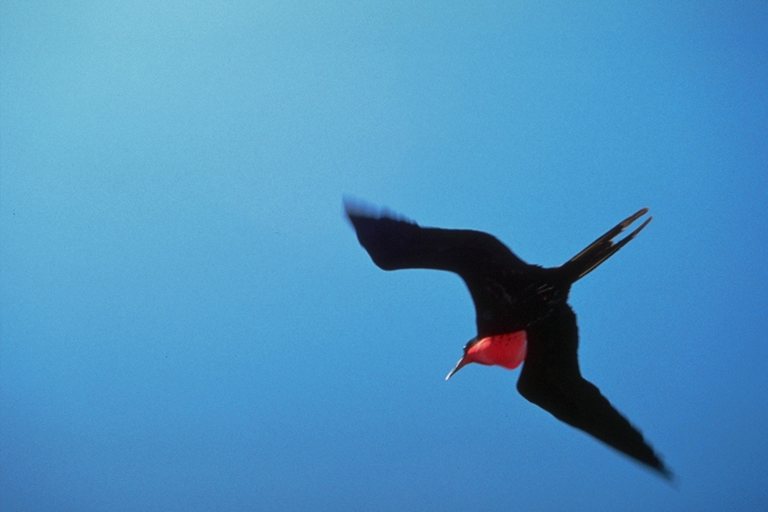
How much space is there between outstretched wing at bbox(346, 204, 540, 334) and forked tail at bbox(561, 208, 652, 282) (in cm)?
18

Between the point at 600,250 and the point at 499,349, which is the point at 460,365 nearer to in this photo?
the point at 499,349

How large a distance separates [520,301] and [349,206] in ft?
3.18

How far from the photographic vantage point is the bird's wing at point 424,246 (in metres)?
2.12

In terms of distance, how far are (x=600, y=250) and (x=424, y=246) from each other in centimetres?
71

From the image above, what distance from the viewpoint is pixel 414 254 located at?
2264mm

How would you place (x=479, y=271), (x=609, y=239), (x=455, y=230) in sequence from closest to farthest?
(x=609, y=239)
(x=455, y=230)
(x=479, y=271)

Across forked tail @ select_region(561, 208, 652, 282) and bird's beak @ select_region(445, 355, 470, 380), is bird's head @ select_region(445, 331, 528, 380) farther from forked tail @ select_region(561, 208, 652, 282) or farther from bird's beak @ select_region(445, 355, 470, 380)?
forked tail @ select_region(561, 208, 652, 282)

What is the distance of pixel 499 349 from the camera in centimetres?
261

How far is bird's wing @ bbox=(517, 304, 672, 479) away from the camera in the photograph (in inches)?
99.6

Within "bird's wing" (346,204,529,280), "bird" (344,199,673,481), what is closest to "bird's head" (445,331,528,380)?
"bird" (344,199,673,481)

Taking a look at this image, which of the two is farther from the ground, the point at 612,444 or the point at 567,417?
the point at 567,417

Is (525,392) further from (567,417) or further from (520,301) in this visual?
(520,301)

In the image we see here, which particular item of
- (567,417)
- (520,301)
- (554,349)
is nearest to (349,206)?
(520,301)

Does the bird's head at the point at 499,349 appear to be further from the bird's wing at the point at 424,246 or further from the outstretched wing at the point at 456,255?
the bird's wing at the point at 424,246
